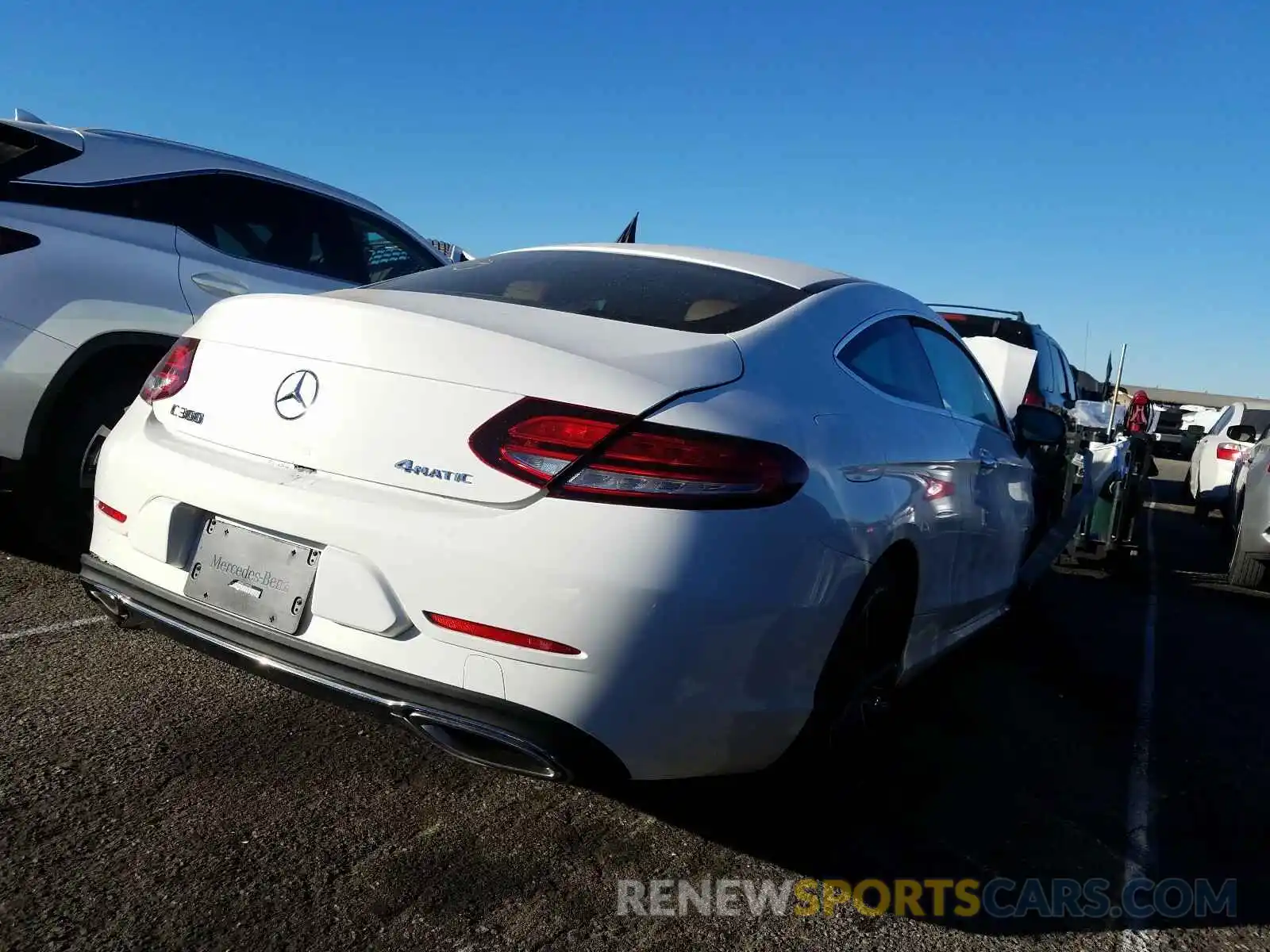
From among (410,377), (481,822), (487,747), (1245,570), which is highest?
(410,377)

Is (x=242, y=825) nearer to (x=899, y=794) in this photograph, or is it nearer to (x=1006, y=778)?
(x=899, y=794)

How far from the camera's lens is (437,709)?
84.7 inches

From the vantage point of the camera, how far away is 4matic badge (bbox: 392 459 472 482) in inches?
86.4

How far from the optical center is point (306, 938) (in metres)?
2.12

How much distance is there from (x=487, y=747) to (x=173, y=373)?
138 centimetres

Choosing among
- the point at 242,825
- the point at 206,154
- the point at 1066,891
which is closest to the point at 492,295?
the point at 242,825

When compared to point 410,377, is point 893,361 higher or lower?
higher

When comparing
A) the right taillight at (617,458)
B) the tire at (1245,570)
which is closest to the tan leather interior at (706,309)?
the right taillight at (617,458)

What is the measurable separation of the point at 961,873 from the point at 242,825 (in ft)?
6.04

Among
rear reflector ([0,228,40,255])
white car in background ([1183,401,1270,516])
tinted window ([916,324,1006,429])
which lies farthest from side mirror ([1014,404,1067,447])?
white car in background ([1183,401,1270,516])

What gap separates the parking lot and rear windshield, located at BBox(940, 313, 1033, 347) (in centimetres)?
543

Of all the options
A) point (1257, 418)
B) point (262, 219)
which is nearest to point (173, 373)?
point (262, 219)

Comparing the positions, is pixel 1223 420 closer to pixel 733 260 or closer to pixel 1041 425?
pixel 1041 425

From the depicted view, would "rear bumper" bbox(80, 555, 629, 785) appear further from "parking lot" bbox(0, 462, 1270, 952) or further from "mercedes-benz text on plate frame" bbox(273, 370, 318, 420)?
"mercedes-benz text on plate frame" bbox(273, 370, 318, 420)
